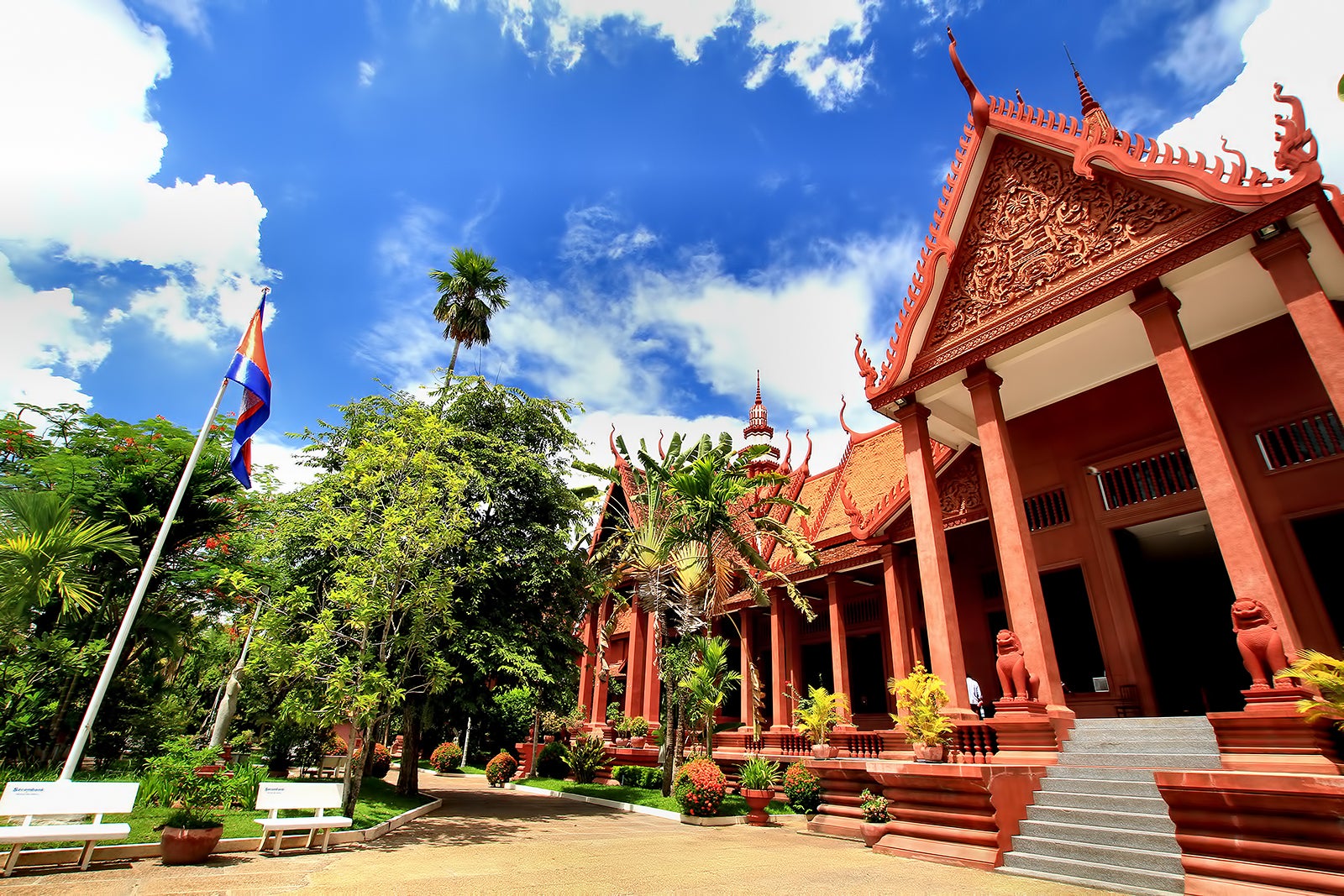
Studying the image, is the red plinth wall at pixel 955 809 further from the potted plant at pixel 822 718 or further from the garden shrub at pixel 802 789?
the garden shrub at pixel 802 789

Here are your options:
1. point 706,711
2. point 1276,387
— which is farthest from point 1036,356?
point 706,711

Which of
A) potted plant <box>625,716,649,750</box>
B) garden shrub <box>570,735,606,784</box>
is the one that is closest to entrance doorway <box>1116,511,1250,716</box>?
potted plant <box>625,716,649,750</box>

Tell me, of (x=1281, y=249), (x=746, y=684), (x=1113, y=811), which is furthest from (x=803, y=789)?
(x=1281, y=249)

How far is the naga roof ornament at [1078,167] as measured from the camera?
716 centimetres

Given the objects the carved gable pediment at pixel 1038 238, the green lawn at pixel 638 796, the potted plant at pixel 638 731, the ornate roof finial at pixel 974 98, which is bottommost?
the green lawn at pixel 638 796

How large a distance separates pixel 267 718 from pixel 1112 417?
19634 millimetres

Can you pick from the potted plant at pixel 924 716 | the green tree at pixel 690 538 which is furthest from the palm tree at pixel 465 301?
the potted plant at pixel 924 716

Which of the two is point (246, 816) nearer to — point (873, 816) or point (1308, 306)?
point (873, 816)

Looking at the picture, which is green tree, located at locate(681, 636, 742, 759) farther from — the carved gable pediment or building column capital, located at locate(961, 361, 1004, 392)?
building column capital, located at locate(961, 361, 1004, 392)

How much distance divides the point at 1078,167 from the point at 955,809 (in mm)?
8900

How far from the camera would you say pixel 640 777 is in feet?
54.4

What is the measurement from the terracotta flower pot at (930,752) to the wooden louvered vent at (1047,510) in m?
5.76

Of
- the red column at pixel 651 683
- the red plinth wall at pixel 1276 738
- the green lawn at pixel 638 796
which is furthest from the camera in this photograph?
the red column at pixel 651 683

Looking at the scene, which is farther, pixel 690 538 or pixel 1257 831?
pixel 690 538
